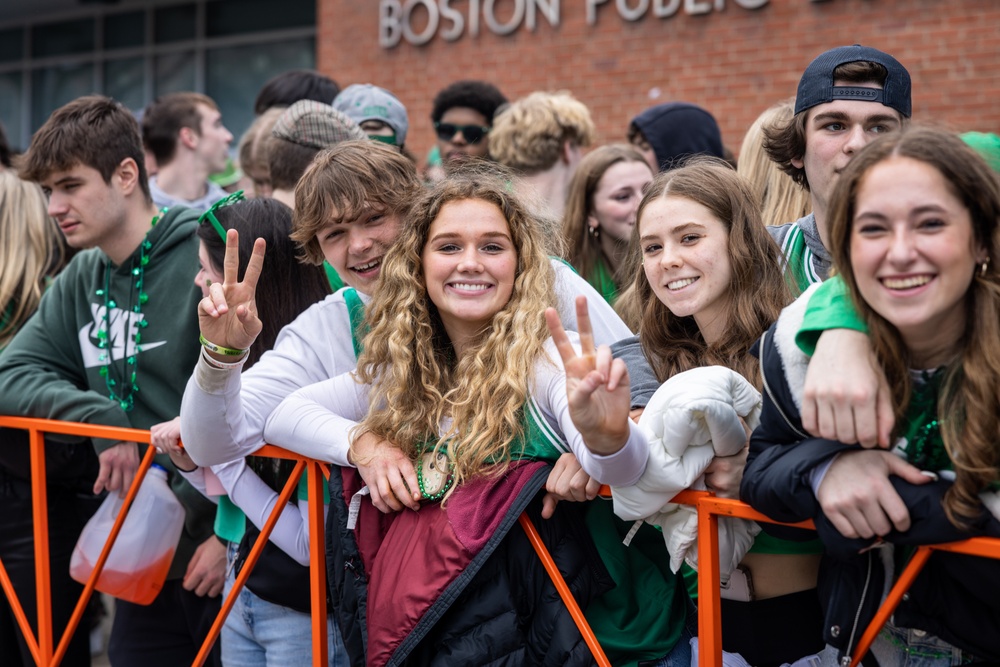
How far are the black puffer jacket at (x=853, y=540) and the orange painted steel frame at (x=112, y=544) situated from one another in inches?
44.2

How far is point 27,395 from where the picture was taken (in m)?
3.18

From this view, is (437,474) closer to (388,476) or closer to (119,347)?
(388,476)

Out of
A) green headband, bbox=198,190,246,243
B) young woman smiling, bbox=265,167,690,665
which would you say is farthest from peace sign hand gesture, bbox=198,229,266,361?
green headband, bbox=198,190,246,243

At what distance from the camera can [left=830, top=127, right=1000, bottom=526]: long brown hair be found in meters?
1.60

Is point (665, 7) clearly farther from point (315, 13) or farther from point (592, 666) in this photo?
point (592, 666)

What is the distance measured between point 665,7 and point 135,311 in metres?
5.59

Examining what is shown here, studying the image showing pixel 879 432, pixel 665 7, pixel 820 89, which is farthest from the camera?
pixel 665 7

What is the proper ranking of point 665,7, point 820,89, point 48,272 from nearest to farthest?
1. point 820,89
2. point 48,272
3. point 665,7

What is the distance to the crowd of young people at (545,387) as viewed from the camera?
5.53 ft

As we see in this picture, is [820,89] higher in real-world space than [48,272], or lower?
higher

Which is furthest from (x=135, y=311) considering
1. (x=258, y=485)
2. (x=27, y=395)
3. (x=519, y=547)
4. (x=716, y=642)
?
(x=716, y=642)

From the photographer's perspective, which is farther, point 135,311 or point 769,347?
point 135,311

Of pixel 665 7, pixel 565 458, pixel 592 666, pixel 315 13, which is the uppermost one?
pixel 315 13

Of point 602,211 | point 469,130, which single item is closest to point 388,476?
point 602,211
